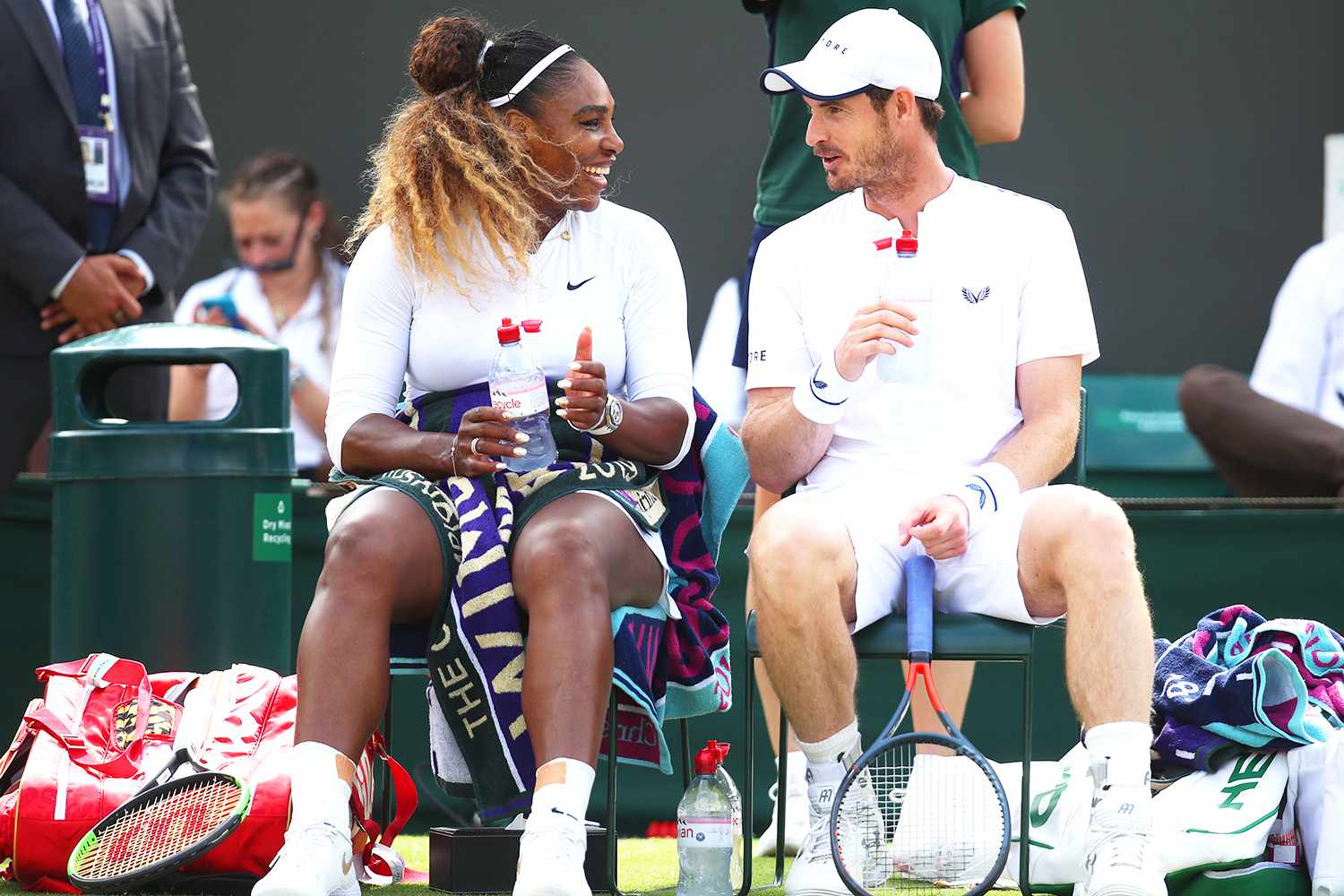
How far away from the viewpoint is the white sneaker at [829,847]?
2.94 meters

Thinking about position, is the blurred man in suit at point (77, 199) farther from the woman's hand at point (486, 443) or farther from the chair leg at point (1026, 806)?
the chair leg at point (1026, 806)

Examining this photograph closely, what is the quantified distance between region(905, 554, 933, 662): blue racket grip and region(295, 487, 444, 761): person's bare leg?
2.47 feet

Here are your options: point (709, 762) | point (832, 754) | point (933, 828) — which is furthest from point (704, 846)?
point (933, 828)

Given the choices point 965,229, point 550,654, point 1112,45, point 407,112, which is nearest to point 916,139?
point 965,229

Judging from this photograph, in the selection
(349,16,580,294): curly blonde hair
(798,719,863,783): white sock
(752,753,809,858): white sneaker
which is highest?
(349,16,580,294): curly blonde hair

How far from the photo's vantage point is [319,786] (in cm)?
282

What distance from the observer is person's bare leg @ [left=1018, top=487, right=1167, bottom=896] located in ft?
9.27

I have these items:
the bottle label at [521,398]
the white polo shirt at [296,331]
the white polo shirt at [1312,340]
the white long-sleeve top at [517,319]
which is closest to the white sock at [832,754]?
the white long-sleeve top at [517,319]

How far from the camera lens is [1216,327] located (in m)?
7.29

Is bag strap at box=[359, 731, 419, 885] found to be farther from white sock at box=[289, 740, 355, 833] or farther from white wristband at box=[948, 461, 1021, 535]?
white wristband at box=[948, 461, 1021, 535]

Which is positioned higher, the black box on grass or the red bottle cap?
the red bottle cap

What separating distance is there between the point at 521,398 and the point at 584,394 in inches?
4.0

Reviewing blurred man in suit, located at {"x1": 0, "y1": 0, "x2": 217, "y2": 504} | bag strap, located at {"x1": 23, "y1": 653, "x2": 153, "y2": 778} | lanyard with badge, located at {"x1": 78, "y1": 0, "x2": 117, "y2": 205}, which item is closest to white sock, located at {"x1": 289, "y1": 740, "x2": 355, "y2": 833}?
bag strap, located at {"x1": 23, "y1": 653, "x2": 153, "y2": 778}

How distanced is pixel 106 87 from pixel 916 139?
205cm
